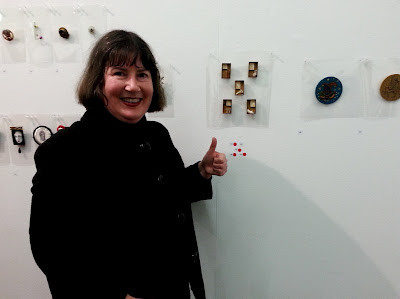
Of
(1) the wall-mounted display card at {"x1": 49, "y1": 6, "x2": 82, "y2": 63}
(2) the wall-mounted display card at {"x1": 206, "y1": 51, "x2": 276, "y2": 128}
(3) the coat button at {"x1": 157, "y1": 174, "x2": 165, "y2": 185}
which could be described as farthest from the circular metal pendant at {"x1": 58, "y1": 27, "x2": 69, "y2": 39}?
(3) the coat button at {"x1": 157, "y1": 174, "x2": 165, "y2": 185}

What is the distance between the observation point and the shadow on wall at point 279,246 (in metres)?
1.01

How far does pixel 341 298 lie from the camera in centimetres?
106

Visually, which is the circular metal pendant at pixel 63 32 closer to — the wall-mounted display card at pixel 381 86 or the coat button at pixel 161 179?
the coat button at pixel 161 179

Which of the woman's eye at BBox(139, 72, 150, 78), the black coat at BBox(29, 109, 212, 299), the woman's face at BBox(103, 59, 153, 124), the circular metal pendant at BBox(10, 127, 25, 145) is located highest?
the woman's eye at BBox(139, 72, 150, 78)

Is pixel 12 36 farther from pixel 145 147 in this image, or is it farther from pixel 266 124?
pixel 266 124

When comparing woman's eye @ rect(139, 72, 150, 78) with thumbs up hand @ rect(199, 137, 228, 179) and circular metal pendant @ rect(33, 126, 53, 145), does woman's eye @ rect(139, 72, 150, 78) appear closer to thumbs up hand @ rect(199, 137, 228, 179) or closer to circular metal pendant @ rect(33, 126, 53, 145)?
thumbs up hand @ rect(199, 137, 228, 179)

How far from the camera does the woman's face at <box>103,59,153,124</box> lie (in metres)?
0.64

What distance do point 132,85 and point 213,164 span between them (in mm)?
403

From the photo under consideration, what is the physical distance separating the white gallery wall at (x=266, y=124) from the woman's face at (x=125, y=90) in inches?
11.3

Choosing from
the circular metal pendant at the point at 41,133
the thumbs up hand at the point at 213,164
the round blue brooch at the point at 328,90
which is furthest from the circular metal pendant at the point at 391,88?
the circular metal pendant at the point at 41,133

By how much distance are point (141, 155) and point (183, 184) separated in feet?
0.87

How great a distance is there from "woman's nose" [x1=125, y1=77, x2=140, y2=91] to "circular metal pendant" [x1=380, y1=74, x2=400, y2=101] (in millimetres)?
957

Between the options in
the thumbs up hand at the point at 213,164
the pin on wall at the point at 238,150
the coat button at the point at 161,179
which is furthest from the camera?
the pin on wall at the point at 238,150

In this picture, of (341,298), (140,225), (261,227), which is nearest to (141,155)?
(140,225)
